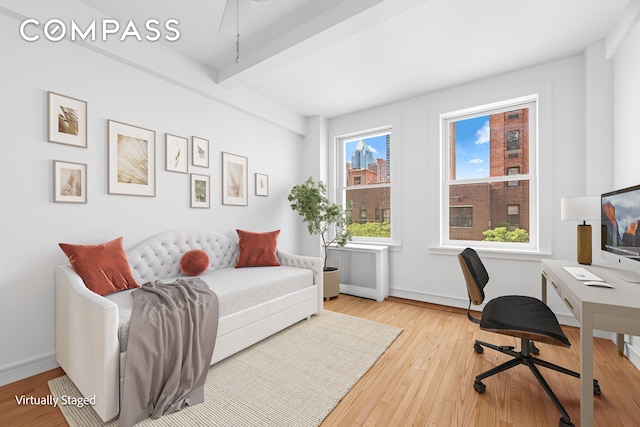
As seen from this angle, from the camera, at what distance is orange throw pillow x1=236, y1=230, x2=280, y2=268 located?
10.7 feet

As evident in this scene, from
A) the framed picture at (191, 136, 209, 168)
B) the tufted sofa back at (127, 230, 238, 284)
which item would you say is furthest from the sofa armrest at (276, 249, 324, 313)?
the framed picture at (191, 136, 209, 168)

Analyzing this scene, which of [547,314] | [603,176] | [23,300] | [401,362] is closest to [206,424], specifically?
[401,362]

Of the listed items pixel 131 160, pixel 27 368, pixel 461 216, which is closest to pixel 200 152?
pixel 131 160

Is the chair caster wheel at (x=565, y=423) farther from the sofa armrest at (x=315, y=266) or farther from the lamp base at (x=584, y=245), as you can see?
the sofa armrest at (x=315, y=266)

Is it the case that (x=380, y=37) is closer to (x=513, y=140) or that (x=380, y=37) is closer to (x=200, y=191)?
(x=513, y=140)

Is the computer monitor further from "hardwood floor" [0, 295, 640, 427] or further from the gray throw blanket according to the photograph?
the gray throw blanket

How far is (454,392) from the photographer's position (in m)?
1.86

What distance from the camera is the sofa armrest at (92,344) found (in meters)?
1.53

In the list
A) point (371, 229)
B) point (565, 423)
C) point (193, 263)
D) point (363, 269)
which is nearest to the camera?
point (565, 423)

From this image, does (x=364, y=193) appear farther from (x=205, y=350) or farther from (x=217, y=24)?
(x=205, y=350)

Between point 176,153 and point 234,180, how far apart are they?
0.79 metres

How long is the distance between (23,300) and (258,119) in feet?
10.0

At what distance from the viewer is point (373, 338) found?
265cm

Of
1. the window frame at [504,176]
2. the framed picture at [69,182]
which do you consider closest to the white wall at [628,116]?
the window frame at [504,176]
